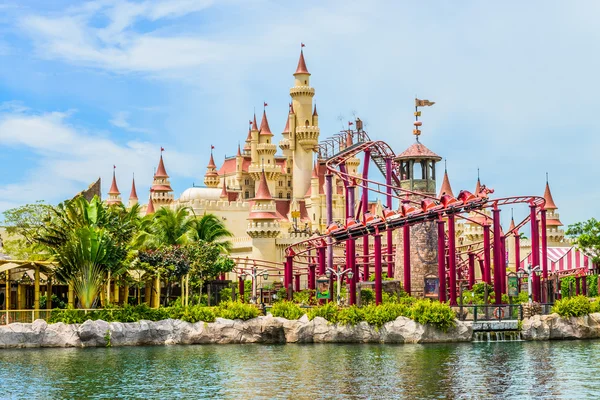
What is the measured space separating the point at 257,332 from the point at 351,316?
354 centimetres

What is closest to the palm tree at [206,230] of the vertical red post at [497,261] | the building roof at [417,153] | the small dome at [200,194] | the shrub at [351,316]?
the building roof at [417,153]

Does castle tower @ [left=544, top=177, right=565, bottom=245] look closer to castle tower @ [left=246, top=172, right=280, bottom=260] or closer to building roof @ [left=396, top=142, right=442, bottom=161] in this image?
castle tower @ [left=246, top=172, right=280, bottom=260]

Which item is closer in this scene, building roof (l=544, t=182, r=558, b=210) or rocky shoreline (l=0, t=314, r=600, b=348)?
rocky shoreline (l=0, t=314, r=600, b=348)

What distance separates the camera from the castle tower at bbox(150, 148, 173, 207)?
84375 millimetres

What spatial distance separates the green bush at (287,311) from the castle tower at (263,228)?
30.8 m

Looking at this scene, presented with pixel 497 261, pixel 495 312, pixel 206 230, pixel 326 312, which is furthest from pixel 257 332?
pixel 206 230

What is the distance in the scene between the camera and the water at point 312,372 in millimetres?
24141

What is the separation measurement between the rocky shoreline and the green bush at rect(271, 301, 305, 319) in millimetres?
336

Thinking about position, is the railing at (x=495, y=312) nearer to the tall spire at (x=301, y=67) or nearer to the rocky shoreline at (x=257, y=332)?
the rocky shoreline at (x=257, y=332)

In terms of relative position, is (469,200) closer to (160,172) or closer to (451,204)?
(451,204)

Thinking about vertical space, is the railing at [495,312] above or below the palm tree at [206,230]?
below

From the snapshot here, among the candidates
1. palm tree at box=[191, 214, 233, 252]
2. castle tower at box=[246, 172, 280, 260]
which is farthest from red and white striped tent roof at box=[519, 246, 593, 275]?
castle tower at box=[246, 172, 280, 260]

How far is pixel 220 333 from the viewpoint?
3634cm

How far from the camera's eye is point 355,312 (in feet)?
116
